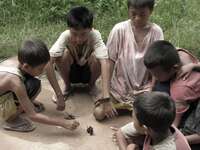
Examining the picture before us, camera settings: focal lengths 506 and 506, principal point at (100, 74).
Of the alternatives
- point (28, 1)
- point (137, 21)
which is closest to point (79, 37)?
point (137, 21)

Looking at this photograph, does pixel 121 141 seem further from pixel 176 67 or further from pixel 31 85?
pixel 31 85

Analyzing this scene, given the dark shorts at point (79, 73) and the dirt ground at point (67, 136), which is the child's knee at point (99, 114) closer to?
the dirt ground at point (67, 136)

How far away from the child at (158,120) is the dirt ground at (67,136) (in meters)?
0.66

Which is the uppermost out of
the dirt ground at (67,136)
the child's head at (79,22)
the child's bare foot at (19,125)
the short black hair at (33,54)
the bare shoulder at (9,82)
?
the child's head at (79,22)

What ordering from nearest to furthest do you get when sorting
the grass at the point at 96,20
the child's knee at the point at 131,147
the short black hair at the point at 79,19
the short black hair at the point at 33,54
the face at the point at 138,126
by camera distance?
the face at the point at 138,126
the child's knee at the point at 131,147
the short black hair at the point at 33,54
the short black hair at the point at 79,19
the grass at the point at 96,20

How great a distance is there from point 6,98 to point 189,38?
2.32m

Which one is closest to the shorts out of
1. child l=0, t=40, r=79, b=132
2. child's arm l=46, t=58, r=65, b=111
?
child l=0, t=40, r=79, b=132

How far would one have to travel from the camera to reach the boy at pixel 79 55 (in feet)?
12.9

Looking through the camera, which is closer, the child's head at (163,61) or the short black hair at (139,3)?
the child's head at (163,61)

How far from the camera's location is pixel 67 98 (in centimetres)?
432

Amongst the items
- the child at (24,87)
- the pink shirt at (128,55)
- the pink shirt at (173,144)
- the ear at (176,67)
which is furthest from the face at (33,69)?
the pink shirt at (173,144)

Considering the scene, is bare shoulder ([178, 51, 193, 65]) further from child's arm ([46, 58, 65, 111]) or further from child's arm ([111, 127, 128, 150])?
child's arm ([46, 58, 65, 111])

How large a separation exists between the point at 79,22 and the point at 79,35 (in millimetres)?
115

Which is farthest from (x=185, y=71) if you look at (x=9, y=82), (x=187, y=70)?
(x=9, y=82)
